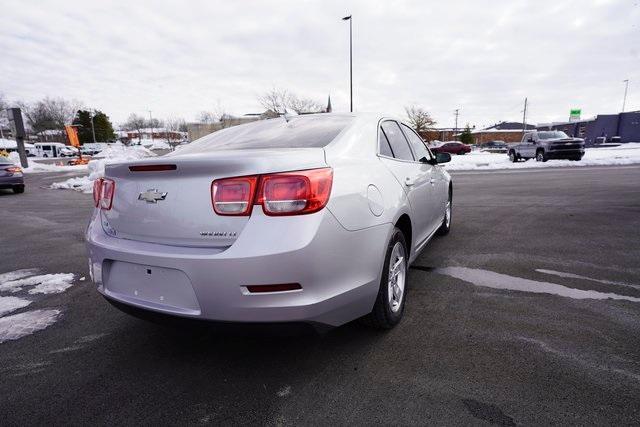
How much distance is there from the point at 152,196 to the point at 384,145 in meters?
1.79

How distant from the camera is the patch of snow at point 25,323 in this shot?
2869mm

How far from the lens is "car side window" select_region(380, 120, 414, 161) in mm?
3281

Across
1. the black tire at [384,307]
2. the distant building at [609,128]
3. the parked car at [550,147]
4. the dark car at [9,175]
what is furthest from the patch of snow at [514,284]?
the distant building at [609,128]

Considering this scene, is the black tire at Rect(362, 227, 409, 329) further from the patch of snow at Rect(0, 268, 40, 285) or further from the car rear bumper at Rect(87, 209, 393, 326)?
the patch of snow at Rect(0, 268, 40, 285)

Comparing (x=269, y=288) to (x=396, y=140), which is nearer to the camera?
(x=269, y=288)

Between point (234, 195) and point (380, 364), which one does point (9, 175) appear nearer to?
point (234, 195)

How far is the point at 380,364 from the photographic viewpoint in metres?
2.33

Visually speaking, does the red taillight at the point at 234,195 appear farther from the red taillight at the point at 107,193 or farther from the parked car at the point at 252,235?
the red taillight at the point at 107,193

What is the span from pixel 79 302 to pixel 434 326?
3048 millimetres

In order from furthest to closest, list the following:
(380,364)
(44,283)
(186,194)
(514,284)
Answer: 1. (44,283)
2. (514,284)
3. (380,364)
4. (186,194)

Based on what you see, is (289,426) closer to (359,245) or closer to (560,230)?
(359,245)

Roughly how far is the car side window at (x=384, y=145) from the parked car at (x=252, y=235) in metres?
0.36

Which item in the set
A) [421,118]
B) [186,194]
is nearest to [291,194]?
[186,194]

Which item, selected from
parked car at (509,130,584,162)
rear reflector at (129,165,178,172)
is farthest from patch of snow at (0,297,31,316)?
parked car at (509,130,584,162)
